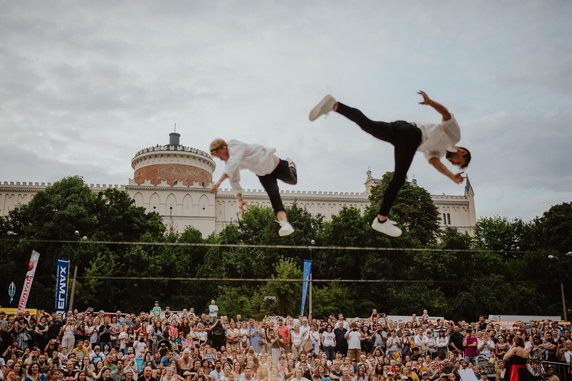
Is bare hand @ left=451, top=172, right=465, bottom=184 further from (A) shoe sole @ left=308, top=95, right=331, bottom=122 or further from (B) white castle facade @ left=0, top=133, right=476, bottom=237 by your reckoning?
(B) white castle facade @ left=0, top=133, right=476, bottom=237

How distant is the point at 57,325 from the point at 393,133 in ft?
45.7

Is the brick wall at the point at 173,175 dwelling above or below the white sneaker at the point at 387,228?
above

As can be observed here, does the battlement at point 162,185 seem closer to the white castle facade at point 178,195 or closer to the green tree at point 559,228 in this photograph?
the white castle facade at point 178,195

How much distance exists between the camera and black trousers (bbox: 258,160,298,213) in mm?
8039

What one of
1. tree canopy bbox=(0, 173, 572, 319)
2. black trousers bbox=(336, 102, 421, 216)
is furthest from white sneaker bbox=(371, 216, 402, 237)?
tree canopy bbox=(0, 173, 572, 319)

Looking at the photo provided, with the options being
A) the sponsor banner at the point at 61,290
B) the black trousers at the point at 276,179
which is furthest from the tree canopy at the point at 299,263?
the black trousers at the point at 276,179

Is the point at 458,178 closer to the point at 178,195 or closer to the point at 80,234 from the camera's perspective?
the point at 80,234

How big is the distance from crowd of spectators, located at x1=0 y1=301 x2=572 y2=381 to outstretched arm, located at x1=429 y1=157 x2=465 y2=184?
757 centimetres

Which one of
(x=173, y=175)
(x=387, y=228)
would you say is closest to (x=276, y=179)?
(x=387, y=228)

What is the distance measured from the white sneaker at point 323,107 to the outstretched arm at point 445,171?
1732mm

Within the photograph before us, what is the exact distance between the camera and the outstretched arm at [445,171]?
7.47 metres

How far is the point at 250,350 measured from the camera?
15.8 m

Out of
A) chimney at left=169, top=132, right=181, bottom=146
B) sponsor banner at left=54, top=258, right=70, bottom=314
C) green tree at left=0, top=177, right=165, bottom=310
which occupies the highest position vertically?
chimney at left=169, top=132, right=181, bottom=146

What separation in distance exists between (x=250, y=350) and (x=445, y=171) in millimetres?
10349
